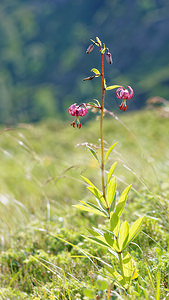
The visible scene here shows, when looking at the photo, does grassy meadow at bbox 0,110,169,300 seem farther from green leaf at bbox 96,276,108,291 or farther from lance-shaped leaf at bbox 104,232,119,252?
lance-shaped leaf at bbox 104,232,119,252

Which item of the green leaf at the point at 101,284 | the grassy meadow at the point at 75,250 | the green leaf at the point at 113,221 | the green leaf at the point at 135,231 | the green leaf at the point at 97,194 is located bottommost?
the grassy meadow at the point at 75,250

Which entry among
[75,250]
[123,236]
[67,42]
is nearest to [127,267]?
[123,236]

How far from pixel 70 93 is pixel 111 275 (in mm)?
47618

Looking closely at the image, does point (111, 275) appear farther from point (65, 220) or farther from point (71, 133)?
point (71, 133)

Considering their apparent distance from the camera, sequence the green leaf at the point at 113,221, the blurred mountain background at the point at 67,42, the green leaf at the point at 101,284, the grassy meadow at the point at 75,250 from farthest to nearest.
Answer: the blurred mountain background at the point at 67,42, the grassy meadow at the point at 75,250, the green leaf at the point at 113,221, the green leaf at the point at 101,284

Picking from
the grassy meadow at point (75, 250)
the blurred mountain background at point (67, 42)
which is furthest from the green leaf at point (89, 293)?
the blurred mountain background at point (67, 42)

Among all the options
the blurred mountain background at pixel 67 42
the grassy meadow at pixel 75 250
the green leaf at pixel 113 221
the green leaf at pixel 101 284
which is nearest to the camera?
the green leaf at pixel 101 284

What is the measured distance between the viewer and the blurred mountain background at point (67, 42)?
44.4m

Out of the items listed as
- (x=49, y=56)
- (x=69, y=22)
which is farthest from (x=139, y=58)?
(x=69, y=22)

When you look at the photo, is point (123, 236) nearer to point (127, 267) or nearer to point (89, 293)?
point (127, 267)

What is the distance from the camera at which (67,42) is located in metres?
56.9

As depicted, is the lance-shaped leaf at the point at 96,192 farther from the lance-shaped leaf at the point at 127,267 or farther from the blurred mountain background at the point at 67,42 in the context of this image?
the blurred mountain background at the point at 67,42

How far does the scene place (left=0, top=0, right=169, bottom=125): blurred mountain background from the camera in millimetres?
44356

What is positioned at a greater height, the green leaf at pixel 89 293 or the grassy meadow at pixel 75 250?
the green leaf at pixel 89 293
